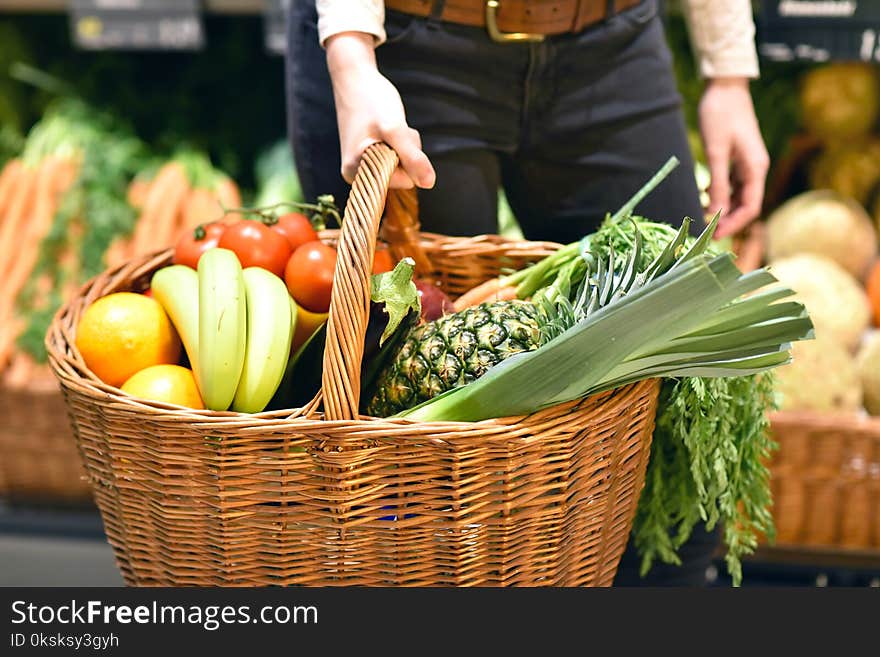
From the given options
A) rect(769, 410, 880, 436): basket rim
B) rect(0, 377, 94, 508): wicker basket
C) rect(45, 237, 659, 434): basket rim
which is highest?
rect(45, 237, 659, 434): basket rim

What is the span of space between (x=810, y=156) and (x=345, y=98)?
4.94 ft

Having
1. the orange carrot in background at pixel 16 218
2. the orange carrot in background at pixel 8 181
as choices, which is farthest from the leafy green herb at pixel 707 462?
the orange carrot in background at pixel 8 181

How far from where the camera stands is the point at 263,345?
991 millimetres

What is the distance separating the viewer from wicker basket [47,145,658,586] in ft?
2.84

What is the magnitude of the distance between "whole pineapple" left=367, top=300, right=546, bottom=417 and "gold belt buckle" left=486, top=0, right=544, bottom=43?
381 mm

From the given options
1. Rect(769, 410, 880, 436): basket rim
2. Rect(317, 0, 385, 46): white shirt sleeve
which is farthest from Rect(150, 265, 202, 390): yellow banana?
Rect(769, 410, 880, 436): basket rim

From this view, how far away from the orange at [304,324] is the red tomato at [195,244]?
15 centimetres

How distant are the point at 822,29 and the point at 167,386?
147 cm

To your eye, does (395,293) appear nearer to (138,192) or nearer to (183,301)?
(183,301)

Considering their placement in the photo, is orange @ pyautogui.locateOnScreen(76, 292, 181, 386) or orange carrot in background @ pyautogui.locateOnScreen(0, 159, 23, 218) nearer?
orange @ pyautogui.locateOnScreen(76, 292, 181, 386)

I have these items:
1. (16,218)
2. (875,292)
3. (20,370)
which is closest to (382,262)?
(20,370)

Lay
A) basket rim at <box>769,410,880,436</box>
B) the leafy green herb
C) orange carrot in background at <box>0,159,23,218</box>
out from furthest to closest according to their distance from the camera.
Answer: orange carrot in background at <box>0,159,23,218</box> → basket rim at <box>769,410,880,436</box> → the leafy green herb

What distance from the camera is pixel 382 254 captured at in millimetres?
1203

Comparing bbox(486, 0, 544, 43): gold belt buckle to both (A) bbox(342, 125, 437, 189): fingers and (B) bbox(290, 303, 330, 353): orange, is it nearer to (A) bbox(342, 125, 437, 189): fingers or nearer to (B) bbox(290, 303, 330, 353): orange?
(A) bbox(342, 125, 437, 189): fingers
